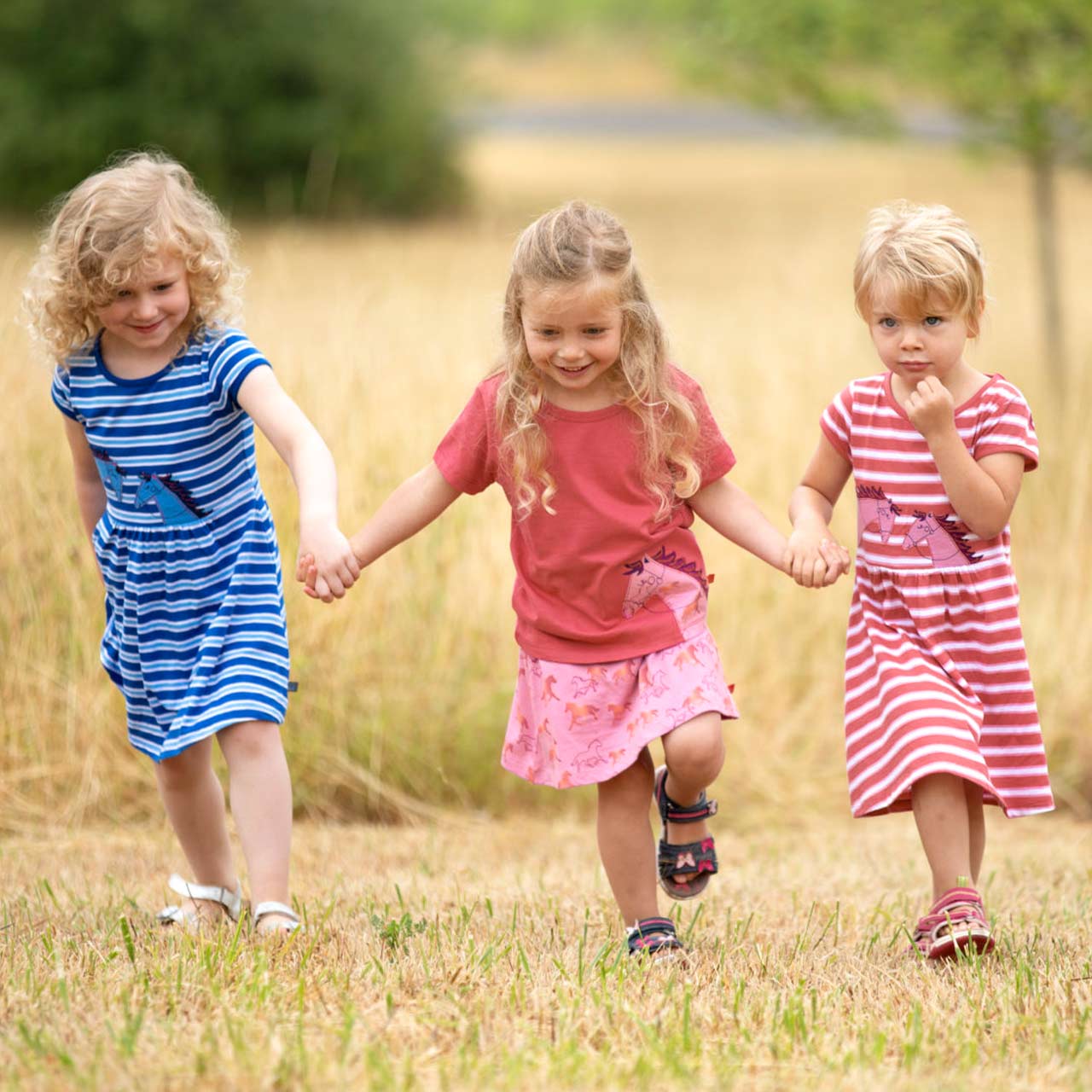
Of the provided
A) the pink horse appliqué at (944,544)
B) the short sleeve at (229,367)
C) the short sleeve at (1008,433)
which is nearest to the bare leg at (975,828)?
the pink horse appliqué at (944,544)

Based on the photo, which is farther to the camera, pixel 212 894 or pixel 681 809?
pixel 212 894

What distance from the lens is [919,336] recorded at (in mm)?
3123

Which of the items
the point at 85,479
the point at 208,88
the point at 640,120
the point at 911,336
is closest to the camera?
the point at 911,336

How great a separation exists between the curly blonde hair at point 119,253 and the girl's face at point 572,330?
2.51 feet

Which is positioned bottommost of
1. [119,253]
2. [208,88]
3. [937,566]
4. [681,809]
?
[681,809]

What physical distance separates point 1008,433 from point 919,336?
0.27 meters

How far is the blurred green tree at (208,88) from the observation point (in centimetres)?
1858

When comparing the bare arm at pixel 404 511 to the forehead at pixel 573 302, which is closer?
the forehead at pixel 573 302

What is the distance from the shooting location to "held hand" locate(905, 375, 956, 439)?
3014 mm

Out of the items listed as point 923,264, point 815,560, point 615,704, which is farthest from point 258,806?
point 923,264

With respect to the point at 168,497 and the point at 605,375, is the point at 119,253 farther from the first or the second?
the point at 605,375

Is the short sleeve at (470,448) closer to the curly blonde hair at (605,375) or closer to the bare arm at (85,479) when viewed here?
the curly blonde hair at (605,375)

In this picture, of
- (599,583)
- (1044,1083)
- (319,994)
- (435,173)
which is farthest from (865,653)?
(435,173)

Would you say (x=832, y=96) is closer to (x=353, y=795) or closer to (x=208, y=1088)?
(x=353, y=795)
